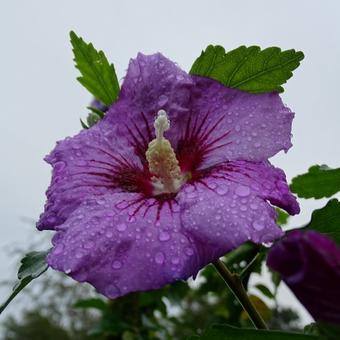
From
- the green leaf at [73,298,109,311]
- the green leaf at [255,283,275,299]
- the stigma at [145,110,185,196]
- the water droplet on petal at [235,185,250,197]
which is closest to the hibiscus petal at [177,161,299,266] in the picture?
the water droplet on petal at [235,185,250,197]

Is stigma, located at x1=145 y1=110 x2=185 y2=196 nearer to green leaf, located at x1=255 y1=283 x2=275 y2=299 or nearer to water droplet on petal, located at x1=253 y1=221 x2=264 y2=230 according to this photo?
water droplet on petal, located at x1=253 y1=221 x2=264 y2=230

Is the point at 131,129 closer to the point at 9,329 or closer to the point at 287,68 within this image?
the point at 287,68

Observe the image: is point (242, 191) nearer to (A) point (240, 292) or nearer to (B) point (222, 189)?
(B) point (222, 189)

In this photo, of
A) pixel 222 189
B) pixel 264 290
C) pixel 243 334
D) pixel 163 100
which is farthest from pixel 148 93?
pixel 264 290

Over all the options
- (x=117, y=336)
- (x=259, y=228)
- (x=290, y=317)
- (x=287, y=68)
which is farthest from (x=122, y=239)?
(x=290, y=317)

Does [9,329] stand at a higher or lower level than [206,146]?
lower

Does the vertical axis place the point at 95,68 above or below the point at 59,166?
above
